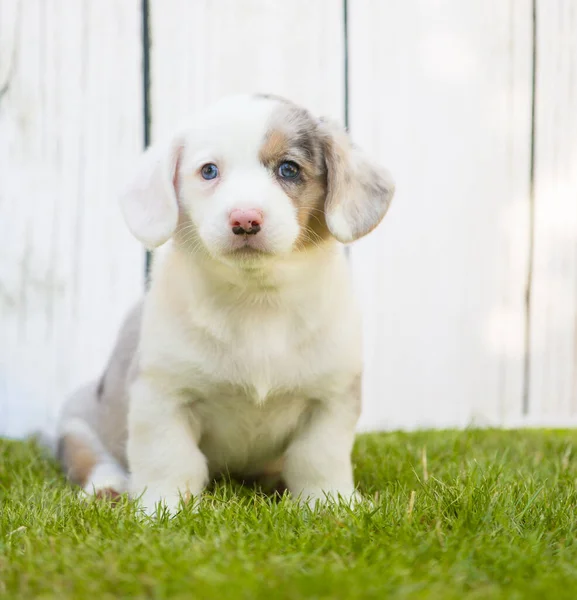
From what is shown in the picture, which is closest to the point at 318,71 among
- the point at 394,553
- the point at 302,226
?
the point at 302,226

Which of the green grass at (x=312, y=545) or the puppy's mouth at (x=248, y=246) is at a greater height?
the puppy's mouth at (x=248, y=246)

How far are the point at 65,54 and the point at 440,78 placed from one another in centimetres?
185

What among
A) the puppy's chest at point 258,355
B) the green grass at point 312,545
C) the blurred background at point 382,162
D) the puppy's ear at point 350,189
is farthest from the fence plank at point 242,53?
the green grass at point 312,545

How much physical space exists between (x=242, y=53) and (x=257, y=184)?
208cm

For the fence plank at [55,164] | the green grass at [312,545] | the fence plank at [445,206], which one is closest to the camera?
the green grass at [312,545]

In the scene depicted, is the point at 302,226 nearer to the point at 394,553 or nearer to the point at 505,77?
the point at 394,553

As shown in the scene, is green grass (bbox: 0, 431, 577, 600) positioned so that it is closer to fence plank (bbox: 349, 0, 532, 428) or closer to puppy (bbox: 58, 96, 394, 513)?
puppy (bbox: 58, 96, 394, 513)

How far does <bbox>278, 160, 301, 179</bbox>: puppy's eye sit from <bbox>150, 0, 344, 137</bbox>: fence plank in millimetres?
1805

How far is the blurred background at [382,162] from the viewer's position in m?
3.99

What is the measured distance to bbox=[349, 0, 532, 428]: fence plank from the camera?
13.9ft

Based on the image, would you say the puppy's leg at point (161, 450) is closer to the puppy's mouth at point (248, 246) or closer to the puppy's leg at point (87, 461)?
the puppy's leg at point (87, 461)

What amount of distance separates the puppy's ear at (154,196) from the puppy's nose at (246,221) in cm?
27

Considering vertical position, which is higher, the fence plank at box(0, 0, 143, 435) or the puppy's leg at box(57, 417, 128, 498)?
the fence plank at box(0, 0, 143, 435)

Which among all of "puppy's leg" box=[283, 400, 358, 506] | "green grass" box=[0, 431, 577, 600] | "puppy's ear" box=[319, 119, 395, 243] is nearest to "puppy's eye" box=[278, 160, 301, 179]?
"puppy's ear" box=[319, 119, 395, 243]
